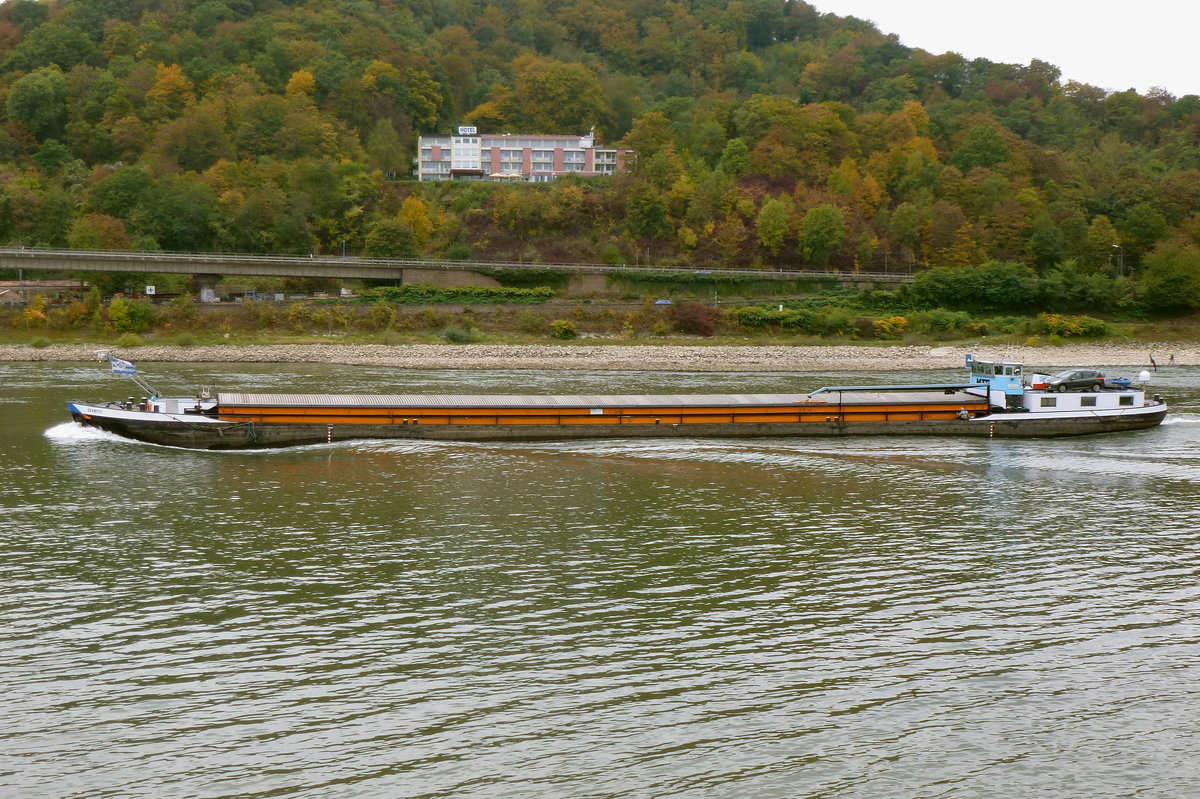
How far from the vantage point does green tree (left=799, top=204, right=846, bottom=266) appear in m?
122

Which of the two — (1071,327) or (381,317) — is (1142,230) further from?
(381,317)

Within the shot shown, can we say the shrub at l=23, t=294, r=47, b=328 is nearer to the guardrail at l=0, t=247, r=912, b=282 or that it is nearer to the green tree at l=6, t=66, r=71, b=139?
the guardrail at l=0, t=247, r=912, b=282

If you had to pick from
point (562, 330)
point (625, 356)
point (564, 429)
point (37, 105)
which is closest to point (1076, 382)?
point (564, 429)

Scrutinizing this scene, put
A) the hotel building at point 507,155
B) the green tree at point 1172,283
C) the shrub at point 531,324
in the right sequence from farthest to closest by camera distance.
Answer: the hotel building at point 507,155
the green tree at point 1172,283
the shrub at point 531,324

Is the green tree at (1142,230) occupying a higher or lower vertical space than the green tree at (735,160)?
lower

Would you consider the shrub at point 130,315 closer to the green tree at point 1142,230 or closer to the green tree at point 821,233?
the green tree at point 821,233

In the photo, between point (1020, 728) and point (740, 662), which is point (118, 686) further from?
point (1020, 728)

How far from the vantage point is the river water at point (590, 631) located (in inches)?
728

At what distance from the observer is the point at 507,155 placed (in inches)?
6393

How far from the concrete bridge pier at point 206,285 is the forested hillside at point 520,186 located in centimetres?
1134

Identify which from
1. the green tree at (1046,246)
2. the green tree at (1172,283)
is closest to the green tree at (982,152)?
the green tree at (1046,246)

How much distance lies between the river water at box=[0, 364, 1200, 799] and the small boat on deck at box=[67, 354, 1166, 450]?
465 cm

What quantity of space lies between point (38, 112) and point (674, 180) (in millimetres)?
89184

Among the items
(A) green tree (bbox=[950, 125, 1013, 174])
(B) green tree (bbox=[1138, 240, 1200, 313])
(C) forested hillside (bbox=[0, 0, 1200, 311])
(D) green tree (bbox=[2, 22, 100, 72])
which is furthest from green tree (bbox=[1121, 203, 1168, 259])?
(D) green tree (bbox=[2, 22, 100, 72])
